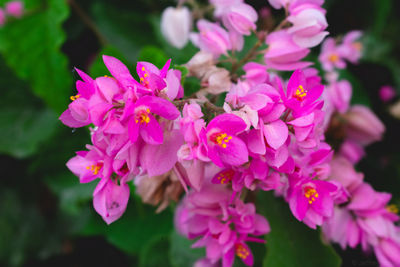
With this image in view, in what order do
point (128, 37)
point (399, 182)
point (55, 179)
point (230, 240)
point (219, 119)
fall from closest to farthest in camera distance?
point (219, 119) < point (230, 240) < point (399, 182) < point (55, 179) < point (128, 37)

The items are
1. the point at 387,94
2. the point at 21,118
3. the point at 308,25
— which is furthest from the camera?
the point at 21,118

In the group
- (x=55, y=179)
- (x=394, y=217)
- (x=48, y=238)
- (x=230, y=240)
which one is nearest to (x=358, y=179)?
(x=394, y=217)

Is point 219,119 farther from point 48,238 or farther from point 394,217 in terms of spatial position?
point 48,238

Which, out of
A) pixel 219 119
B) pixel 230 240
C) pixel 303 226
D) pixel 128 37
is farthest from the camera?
pixel 128 37

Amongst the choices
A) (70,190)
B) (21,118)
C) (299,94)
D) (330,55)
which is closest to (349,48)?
(330,55)

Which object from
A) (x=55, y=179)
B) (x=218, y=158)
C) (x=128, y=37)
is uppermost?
(x=218, y=158)

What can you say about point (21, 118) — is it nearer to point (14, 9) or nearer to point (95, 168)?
point (14, 9)
